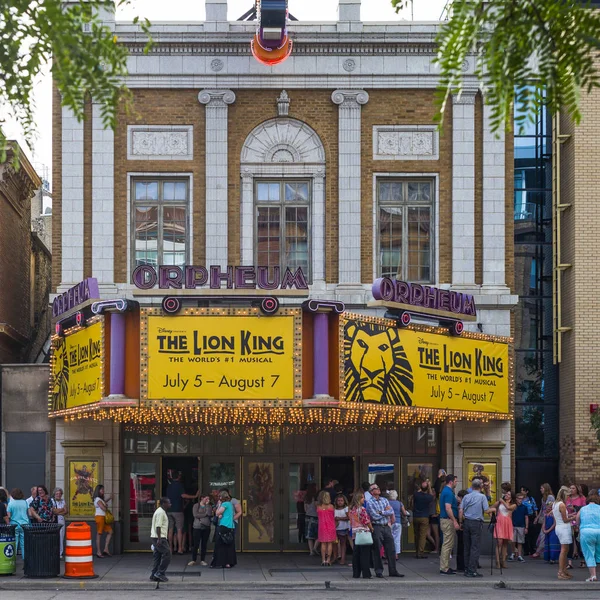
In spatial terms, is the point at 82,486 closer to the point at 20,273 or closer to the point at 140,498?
the point at 140,498

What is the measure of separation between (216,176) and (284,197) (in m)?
1.63

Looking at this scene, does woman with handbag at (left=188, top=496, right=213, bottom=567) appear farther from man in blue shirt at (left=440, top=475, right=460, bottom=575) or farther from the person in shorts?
man in blue shirt at (left=440, top=475, right=460, bottom=575)

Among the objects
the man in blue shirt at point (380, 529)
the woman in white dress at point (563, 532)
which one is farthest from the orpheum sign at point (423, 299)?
the woman in white dress at point (563, 532)

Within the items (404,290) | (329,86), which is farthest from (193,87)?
(404,290)

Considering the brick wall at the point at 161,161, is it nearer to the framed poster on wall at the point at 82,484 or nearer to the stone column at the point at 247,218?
the stone column at the point at 247,218

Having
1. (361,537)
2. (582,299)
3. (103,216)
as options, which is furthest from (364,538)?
(103,216)

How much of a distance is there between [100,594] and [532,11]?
14.8 meters

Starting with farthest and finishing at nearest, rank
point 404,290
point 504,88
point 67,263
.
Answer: point 67,263, point 404,290, point 504,88

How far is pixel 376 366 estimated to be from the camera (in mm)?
25969

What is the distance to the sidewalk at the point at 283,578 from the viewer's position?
923 inches

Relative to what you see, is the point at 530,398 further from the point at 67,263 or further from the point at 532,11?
the point at 532,11

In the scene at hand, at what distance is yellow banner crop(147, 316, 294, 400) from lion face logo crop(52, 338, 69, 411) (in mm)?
3774

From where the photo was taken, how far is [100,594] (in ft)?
73.5

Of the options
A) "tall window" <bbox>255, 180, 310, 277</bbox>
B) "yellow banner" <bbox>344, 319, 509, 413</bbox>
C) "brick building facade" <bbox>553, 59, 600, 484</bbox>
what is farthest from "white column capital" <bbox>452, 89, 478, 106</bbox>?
"yellow banner" <bbox>344, 319, 509, 413</bbox>
